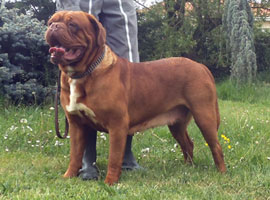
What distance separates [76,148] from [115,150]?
0.48 m

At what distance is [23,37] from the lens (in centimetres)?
606

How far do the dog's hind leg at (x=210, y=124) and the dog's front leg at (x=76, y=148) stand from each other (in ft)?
3.38

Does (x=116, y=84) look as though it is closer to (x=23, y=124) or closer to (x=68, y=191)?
(x=68, y=191)

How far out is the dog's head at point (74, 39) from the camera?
297cm

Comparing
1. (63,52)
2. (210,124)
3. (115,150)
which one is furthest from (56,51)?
(210,124)

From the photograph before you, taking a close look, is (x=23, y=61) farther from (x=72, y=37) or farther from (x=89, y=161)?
(x=72, y=37)

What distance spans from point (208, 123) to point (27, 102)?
333 centimetres

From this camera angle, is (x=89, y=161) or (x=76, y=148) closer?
(x=76, y=148)

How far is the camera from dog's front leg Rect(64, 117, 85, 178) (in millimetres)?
3527

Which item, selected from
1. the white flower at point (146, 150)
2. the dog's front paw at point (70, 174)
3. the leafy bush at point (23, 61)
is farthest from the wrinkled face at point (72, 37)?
the leafy bush at point (23, 61)

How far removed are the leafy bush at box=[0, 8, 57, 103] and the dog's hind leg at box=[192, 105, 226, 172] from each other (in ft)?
9.41

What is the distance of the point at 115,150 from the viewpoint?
326 centimetres

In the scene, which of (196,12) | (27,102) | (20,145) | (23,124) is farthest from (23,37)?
(196,12)

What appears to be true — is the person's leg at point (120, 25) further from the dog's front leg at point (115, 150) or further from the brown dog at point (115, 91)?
the dog's front leg at point (115, 150)
